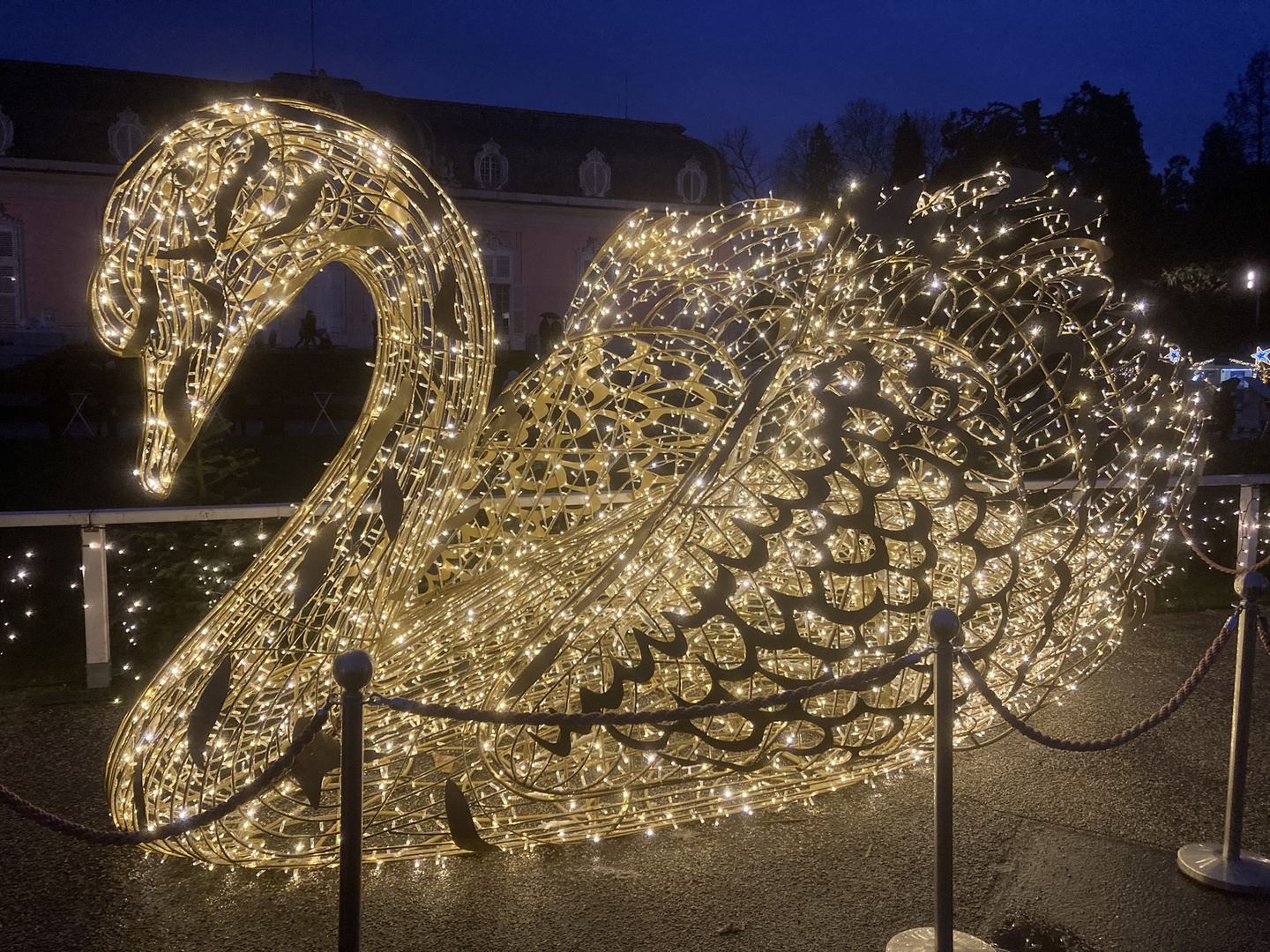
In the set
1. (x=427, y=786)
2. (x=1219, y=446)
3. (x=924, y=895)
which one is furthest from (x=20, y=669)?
(x=1219, y=446)

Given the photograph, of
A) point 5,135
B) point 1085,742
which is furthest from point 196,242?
point 5,135

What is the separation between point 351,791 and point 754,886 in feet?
4.37

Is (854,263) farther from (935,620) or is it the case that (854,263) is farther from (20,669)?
(20,669)

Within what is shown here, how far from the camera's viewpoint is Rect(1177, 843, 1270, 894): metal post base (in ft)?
9.24

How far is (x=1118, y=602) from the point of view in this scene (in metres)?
3.14

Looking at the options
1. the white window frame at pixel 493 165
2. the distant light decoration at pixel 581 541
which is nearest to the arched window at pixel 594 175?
the white window frame at pixel 493 165

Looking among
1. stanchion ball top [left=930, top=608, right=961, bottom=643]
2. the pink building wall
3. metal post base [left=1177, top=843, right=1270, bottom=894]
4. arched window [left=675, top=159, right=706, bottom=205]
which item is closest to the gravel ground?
metal post base [left=1177, top=843, right=1270, bottom=894]

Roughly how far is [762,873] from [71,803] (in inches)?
95.3

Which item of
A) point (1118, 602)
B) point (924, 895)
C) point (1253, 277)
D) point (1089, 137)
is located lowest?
point (924, 895)

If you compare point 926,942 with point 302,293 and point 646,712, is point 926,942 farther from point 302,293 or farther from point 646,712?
point 302,293

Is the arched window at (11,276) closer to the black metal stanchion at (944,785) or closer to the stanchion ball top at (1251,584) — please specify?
the black metal stanchion at (944,785)

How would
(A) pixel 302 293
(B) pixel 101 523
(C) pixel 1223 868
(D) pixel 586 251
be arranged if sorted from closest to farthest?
(C) pixel 1223 868
(B) pixel 101 523
(A) pixel 302 293
(D) pixel 586 251

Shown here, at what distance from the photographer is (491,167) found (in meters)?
19.9

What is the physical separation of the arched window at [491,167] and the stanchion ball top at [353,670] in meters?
19.0
